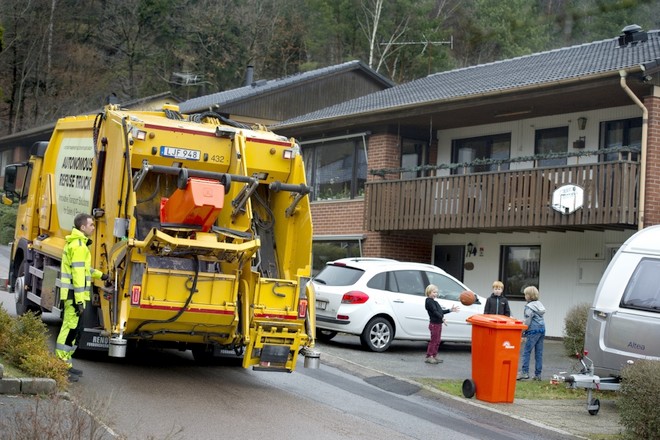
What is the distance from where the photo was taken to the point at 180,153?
11484 millimetres

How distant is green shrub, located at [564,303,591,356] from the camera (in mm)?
14516

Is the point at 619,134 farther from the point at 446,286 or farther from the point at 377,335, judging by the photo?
the point at 377,335

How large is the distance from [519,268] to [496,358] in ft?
33.0

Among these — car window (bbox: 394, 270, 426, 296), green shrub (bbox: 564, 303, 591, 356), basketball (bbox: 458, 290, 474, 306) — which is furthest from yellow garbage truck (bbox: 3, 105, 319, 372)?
basketball (bbox: 458, 290, 474, 306)

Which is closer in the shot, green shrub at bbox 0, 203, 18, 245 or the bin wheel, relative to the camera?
the bin wheel

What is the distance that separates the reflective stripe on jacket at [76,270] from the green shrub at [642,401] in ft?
18.8

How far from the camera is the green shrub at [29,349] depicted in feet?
30.9

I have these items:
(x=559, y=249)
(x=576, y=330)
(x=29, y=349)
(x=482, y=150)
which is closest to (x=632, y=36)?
(x=482, y=150)

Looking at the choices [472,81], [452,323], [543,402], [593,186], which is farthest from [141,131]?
[472,81]

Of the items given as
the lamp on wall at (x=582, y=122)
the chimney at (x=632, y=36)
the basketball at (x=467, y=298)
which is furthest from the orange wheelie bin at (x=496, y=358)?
the chimney at (x=632, y=36)

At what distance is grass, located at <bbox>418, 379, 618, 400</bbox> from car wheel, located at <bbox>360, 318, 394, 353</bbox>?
8.44 feet

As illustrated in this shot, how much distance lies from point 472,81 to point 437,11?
2991cm

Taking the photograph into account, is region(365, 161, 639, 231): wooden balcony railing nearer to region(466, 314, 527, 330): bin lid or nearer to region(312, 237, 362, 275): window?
region(312, 237, 362, 275): window

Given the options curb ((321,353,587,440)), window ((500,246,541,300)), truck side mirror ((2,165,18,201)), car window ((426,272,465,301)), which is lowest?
curb ((321,353,587,440))
